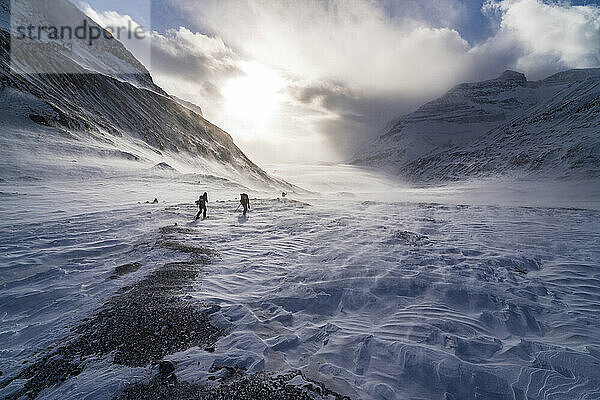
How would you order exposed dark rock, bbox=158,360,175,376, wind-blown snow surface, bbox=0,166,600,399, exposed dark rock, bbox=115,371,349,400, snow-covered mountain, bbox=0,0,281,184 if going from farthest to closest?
snow-covered mountain, bbox=0,0,281,184
wind-blown snow surface, bbox=0,166,600,399
exposed dark rock, bbox=158,360,175,376
exposed dark rock, bbox=115,371,349,400

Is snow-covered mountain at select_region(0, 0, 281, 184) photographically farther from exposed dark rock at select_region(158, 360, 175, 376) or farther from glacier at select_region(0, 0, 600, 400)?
exposed dark rock at select_region(158, 360, 175, 376)

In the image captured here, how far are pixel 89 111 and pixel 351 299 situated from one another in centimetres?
5490

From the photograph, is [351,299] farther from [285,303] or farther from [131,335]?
[131,335]

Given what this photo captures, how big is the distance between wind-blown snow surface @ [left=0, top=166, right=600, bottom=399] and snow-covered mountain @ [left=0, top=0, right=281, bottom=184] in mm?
22990

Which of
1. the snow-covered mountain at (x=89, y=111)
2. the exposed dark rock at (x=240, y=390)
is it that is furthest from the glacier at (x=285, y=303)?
the snow-covered mountain at (x=89, y=111)

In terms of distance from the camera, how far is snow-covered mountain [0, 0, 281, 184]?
31672 mm

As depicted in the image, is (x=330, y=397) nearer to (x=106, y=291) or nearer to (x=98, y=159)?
(x=106, y=291)

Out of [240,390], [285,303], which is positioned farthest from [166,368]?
[285,303]

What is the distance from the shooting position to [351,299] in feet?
22.1

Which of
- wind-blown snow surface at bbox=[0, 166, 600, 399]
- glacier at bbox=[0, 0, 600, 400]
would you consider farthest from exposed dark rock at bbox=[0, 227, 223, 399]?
wind-blown snow surface at bbox=[0, 166, 600, 399]

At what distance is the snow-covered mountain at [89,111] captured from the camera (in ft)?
104

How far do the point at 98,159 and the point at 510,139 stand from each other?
122 metres

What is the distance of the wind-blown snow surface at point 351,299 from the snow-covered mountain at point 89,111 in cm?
2299

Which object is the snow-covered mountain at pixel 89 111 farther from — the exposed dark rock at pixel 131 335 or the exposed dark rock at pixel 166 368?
the exposed dark rock at pixel 166 368
